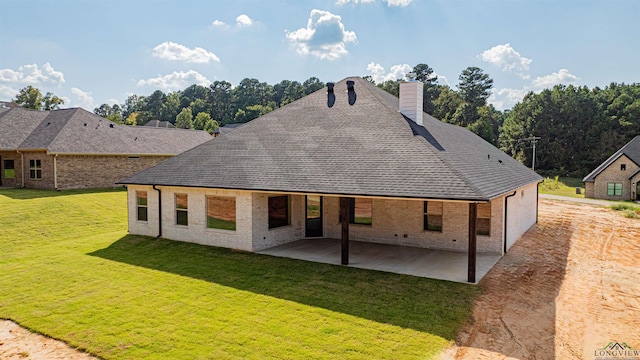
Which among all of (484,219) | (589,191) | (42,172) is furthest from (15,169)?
(589,191)

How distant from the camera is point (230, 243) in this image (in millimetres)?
13992

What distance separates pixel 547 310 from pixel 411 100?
925 centimetres

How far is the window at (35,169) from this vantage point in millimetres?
25911

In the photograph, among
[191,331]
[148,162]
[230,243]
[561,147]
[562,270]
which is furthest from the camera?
[561,147]

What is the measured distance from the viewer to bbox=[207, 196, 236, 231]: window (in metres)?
13.9

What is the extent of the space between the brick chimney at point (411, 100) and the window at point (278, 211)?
5.98m

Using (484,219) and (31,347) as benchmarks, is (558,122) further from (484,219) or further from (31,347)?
(31,347)

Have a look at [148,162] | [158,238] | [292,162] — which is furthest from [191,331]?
[148,162]

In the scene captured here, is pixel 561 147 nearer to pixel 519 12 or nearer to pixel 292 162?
pixel 519 12

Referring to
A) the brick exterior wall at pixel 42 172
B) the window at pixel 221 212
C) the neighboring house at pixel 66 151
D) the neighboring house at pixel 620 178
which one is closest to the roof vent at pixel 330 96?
the window at pixel 221 212

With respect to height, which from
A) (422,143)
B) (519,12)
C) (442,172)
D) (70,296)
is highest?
(519,12)

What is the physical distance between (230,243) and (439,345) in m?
8.76

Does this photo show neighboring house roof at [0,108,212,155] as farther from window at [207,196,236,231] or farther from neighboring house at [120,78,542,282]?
window at [207,196,236,231]

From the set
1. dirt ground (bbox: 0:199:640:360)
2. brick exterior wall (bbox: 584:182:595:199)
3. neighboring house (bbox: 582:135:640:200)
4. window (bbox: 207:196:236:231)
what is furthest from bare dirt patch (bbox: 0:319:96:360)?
brick exterior wall (bbox: 584:182:595:199)
